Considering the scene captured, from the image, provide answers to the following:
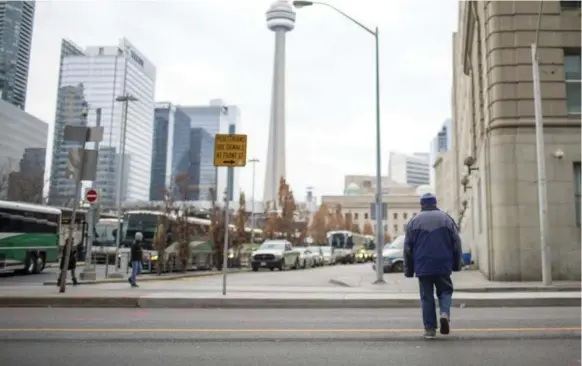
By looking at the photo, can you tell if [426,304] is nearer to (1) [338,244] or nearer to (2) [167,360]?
(2) [167,360]

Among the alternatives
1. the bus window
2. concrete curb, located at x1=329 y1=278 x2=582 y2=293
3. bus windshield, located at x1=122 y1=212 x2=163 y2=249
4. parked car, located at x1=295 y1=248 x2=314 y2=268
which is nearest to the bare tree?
the bus window

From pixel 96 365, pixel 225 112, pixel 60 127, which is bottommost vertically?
pixel 96 365

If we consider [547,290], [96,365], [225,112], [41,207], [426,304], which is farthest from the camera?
[225,112]

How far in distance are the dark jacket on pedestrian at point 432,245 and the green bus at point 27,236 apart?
2093 cm

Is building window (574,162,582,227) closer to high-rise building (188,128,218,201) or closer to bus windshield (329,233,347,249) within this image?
bus windshield (329,233,347,249)

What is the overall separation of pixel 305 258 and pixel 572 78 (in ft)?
73.6

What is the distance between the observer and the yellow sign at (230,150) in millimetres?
12484

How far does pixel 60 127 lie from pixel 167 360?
34075mm

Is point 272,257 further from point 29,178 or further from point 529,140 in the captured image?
point 529,140

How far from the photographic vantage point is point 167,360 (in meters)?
5.58

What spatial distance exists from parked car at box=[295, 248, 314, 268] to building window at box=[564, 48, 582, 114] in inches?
818

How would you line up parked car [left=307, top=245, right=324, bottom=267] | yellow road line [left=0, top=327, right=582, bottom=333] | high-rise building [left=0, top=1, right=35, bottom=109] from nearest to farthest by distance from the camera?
yellow road line [left=0, top=327, right=582, bottom=333]
high-rise building [left=0, top=1, right=35, bottom=109]
parked car [left=307, top=245, right=324, bottom=267]

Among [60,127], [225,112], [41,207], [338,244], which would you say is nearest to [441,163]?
[338,244]

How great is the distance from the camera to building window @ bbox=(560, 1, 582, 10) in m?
18.2
